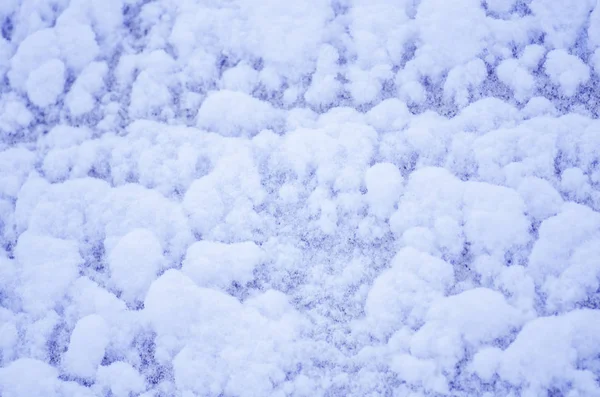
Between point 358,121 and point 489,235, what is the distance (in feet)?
0.82

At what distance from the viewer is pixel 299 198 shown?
0.73 metres

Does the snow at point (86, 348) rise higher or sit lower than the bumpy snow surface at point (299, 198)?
lower

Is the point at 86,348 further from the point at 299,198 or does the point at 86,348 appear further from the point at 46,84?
the point at 46,84

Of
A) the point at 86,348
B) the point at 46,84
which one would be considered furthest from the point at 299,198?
the point at 46,84

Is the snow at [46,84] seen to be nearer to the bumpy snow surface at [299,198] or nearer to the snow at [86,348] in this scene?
the bumpy snow surface at [299,198]

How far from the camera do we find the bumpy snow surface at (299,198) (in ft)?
2.01

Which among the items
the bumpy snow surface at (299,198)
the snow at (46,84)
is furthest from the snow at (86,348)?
the snow at (46,84)

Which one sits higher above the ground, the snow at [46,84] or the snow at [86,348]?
the snow at [46,84]

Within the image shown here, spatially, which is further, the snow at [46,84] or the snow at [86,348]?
the snow at [46,84]

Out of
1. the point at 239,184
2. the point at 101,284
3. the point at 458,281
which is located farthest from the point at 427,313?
the point at 101,284

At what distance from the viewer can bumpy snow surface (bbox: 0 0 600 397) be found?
61 centimetres

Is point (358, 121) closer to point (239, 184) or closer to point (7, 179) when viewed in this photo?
point (239, 184)

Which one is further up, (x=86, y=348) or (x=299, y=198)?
(x=299, y=198)

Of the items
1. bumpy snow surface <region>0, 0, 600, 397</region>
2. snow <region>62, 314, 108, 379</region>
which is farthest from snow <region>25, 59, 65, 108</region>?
snow <region>62, 314, 108, 379</region>
